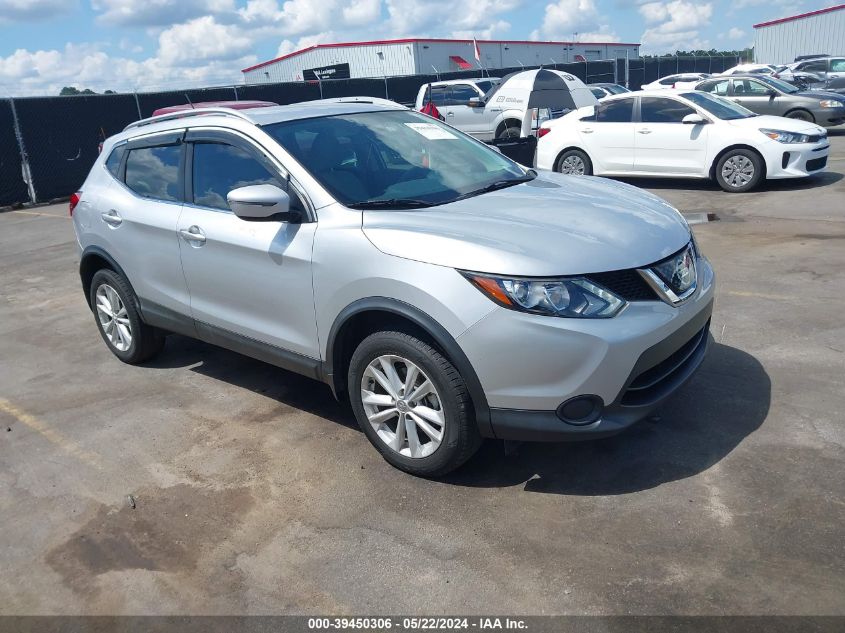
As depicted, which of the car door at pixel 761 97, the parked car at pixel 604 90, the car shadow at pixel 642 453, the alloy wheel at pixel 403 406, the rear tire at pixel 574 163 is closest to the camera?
the alloy wheel at pixel 403 406

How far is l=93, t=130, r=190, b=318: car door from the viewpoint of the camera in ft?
15.4

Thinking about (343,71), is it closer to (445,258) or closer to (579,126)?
(579,126)

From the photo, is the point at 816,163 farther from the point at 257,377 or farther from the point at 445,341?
the point at 445,341

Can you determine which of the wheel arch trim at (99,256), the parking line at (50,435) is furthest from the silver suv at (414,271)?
the parking line at (50,435)

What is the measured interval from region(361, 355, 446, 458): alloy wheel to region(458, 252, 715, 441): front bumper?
1.09 ft

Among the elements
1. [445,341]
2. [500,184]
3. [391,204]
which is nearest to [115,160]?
[391,204]

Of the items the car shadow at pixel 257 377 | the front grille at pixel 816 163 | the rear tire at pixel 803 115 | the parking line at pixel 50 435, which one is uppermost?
the rear tire at pixel 803 115

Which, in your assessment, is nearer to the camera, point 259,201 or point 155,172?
point 259,201

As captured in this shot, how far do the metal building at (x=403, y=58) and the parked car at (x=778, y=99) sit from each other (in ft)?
85.1

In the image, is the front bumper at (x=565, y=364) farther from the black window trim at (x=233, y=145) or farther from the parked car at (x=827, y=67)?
the parked car at (x=827, y=67)

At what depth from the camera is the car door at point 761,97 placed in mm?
16359

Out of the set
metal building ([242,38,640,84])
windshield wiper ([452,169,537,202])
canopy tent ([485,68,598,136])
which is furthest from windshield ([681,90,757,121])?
metal building ([242,38,640,84])

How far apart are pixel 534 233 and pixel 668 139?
897 centimetres

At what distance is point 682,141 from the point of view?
11227 mm
